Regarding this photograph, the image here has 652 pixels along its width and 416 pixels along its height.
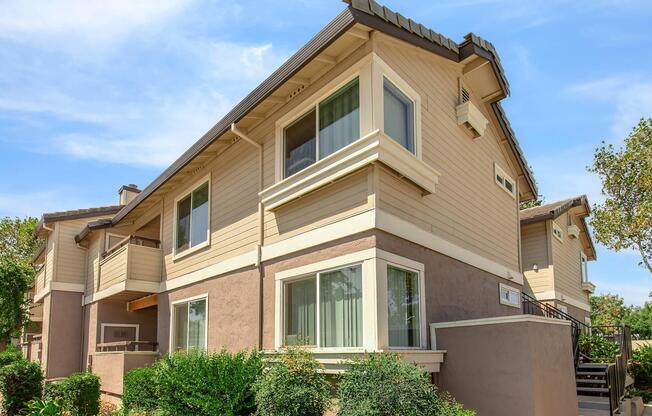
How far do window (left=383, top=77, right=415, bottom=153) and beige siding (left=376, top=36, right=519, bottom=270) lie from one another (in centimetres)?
42

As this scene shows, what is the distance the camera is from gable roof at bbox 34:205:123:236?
20.7m

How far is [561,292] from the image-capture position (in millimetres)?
18672

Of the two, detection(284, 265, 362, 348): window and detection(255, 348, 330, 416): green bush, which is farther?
detection(284, 265, 362, 348): window

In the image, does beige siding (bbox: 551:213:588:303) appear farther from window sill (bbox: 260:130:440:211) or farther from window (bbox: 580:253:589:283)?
window sill (bbox: 260:130:440:211)

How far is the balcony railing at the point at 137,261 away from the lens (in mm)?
15445

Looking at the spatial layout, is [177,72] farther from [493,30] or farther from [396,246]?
[493,30]

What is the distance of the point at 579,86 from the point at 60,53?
12.4 metres

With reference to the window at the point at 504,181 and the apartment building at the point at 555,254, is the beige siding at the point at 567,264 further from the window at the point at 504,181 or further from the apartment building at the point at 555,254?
the window at the point at 504,181

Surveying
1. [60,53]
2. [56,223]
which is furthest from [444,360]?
[56,223]

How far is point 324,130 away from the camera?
391 inches

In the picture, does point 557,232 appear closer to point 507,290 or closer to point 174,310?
point 507,290

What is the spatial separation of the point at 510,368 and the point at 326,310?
3.04 m

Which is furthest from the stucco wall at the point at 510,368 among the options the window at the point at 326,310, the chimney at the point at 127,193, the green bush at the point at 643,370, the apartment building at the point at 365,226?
the chimney at the point at 127,193

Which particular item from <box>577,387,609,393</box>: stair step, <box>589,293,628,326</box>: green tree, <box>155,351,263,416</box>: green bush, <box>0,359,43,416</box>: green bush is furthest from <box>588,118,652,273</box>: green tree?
<box>589,293,628,326</box>: green tree
